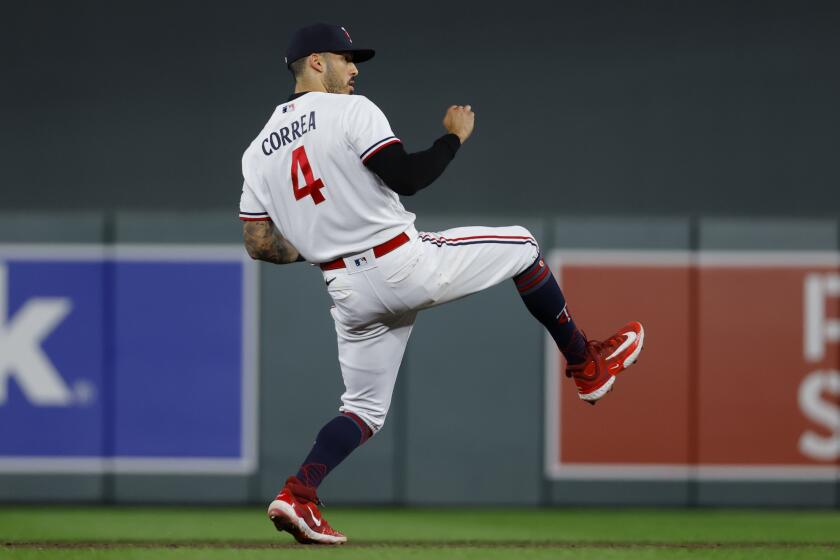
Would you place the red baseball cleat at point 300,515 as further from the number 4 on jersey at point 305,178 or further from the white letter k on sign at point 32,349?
the white letter k on sign at point 32,349

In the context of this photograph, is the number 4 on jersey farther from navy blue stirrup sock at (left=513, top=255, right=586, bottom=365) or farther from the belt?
navy blue stirrup sock at (left=513, top=255, right=586, bottom=365)

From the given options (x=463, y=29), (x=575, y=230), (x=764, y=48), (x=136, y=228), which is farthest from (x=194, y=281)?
(x=764, y=48)

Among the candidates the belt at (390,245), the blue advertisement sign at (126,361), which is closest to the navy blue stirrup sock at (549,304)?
the belt at (390,245)

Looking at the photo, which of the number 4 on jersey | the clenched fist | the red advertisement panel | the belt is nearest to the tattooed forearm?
the number 4 on jersey

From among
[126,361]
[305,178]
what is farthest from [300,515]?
[126,361]

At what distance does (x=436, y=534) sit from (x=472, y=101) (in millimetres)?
2939

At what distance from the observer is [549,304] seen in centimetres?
406

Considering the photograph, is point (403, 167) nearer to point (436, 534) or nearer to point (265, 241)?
point (265, 241)

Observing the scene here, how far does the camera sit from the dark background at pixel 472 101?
7566 mm

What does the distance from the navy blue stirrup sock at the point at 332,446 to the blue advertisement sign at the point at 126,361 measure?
7.46ft

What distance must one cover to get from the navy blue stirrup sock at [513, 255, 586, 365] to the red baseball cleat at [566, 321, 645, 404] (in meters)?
0.03

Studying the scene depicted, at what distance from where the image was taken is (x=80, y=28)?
24.9ft

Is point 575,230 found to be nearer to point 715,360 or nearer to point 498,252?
point 715,360

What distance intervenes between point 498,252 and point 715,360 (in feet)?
8.71
